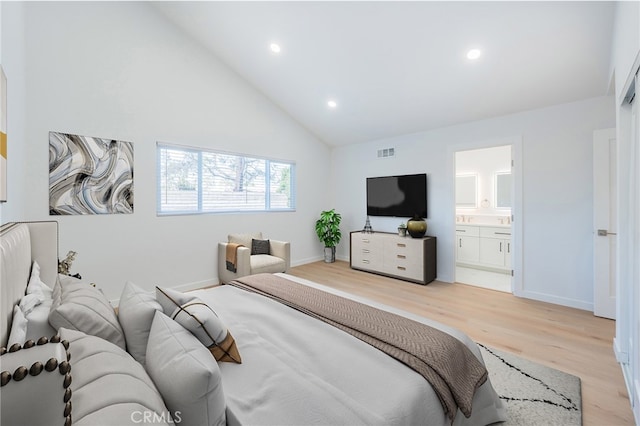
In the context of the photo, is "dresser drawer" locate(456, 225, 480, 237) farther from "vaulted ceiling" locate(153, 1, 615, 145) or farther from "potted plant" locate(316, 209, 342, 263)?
"potted plant" locate(316, 209, 342, 263)

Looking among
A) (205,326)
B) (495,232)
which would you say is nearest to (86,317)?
(205,326)

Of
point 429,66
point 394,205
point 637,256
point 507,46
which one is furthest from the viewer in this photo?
point 394,205

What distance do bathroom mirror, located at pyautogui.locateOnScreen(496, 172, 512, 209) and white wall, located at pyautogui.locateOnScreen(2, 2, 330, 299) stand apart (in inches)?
182

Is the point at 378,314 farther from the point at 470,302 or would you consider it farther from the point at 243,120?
the point at 243,120

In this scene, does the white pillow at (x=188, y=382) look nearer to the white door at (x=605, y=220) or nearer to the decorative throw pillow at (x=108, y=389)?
the decorative throw pillow at (x=108, y=389)

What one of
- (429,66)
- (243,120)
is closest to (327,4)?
(429,66)

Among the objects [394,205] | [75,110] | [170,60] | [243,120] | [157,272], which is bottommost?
[157,272]

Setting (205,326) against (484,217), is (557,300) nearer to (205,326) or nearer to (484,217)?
(484,217)

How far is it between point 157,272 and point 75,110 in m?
2.09

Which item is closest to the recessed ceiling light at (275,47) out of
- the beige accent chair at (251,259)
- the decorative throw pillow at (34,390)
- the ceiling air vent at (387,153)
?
the ceiling air vent at (387,153)

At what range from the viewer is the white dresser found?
436cm

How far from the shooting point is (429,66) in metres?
3.38

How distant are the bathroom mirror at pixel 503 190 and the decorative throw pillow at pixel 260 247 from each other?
458cm

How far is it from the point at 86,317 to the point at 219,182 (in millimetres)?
3548
